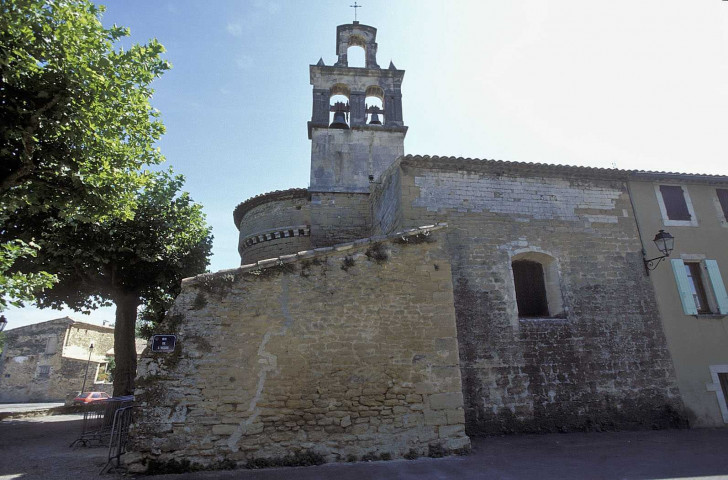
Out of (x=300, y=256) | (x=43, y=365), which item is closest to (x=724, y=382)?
(x=300, y=256)

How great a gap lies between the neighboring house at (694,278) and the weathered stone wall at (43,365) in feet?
97.7

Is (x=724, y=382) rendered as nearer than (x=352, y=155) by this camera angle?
Yes

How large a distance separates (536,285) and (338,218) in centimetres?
691

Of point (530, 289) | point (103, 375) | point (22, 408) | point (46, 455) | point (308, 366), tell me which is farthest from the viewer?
point (103, 375)

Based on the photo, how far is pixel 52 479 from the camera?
18.5 ft

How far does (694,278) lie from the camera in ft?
34.4

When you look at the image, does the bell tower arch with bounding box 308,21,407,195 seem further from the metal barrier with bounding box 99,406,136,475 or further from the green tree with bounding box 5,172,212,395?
the metal barrier with bounding box 99,406,136,475

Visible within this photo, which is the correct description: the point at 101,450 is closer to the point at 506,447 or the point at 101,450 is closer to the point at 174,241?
the point at 174,241

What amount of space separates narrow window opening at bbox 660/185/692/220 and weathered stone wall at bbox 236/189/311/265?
10676 mm

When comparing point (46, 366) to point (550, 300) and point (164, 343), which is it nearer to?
point (164, 343)

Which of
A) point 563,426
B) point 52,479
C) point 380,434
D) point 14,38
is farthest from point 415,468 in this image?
point 14,38

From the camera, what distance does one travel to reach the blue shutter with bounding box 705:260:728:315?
33.0ft

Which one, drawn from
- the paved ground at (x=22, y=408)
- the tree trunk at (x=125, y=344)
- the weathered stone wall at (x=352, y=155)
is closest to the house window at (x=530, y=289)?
the weathered stone wall at (x=352, y=155)

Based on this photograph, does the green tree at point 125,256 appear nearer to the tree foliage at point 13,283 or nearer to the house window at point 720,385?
the tree foliage at point 13,283
